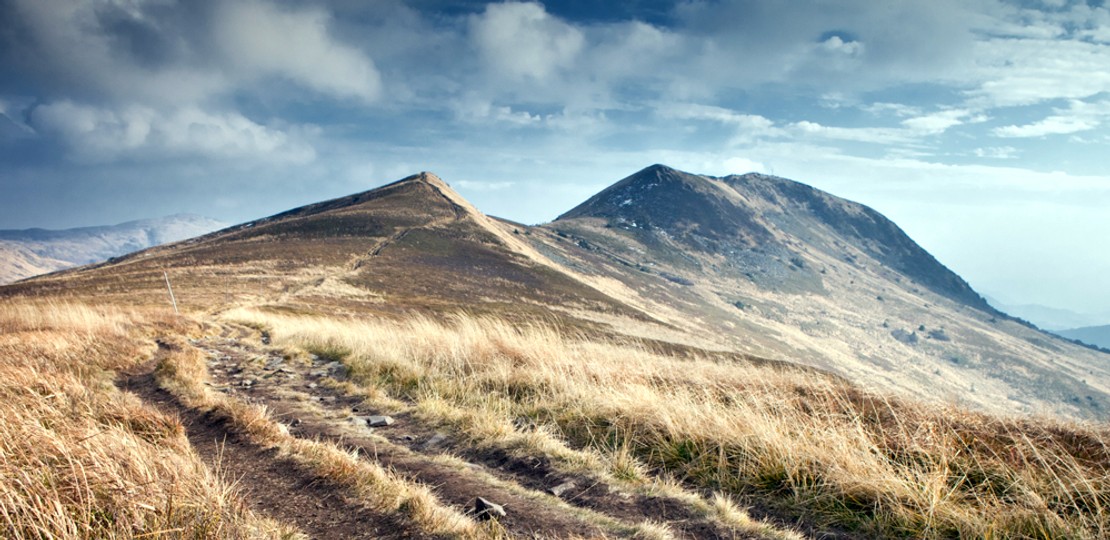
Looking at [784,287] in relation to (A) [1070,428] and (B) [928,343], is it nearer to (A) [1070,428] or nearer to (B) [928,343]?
(B) [928,343]

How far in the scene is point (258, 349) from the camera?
13719 mm

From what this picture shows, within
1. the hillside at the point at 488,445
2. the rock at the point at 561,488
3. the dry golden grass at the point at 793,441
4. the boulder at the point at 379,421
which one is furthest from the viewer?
the boulder at the point at 379,421

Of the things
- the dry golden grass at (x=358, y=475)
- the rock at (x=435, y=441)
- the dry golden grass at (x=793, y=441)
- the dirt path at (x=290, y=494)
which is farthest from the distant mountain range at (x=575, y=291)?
the dirt path at (x=290, y=494)

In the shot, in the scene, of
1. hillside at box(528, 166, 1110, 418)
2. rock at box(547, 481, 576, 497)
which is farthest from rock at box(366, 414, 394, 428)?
hillside at box(528, 166, 1110, 418)

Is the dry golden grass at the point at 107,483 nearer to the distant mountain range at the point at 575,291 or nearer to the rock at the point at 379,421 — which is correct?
the rock at the point at 379,421

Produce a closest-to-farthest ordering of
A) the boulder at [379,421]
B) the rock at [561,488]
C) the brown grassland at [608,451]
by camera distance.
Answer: the brown grassland at [608,451]
the rock at [561,488]
the boulder at [379,421]

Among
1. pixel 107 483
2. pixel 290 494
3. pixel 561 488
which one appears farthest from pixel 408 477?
pixel 107 483

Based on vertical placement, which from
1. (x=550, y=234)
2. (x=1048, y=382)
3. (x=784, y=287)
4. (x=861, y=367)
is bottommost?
(x=1048, y=382)

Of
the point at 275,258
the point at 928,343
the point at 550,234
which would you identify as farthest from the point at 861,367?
the point at 275,258

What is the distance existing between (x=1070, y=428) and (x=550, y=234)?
151 m

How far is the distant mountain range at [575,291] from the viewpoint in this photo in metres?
45.6

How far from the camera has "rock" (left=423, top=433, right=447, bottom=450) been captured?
19.7 ft

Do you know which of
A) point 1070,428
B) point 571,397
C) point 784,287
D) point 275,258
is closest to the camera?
point 1070,428

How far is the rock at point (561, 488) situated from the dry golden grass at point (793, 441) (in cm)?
40
